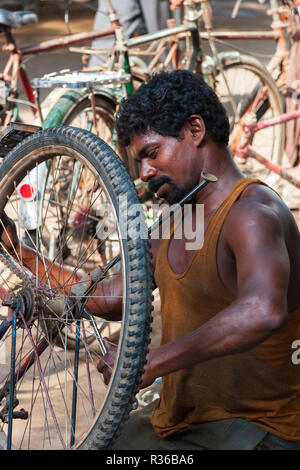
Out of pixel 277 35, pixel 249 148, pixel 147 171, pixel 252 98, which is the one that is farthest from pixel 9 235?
pixel 277 35

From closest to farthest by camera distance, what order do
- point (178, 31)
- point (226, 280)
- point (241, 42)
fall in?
point (226, 280)
point (178, 31)
point (241, 42)

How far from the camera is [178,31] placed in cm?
440

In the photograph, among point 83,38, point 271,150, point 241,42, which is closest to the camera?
point 83,38

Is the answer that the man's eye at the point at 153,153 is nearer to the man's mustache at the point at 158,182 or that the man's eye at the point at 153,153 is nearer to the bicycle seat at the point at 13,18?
the man's mustache at the point at 158,182

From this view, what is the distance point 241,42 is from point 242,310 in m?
9.85

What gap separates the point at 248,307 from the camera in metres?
1.55

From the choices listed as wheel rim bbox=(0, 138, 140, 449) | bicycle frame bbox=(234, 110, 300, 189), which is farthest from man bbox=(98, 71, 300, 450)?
bicycle frame bbox=(234, 110, 300, 189)

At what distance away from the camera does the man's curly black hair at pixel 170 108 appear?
1.80 meters

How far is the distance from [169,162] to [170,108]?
0.44ft

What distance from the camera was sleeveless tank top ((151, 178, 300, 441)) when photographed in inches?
71.9

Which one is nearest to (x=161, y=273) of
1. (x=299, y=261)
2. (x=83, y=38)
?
(x=299, y=261)

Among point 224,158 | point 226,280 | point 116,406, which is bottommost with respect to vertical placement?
point 116,406

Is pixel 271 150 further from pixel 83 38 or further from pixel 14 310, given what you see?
pixel 14 310

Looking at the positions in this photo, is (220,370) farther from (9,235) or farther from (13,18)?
(13,18)
